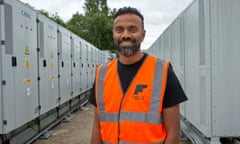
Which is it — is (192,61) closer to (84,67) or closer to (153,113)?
(153,113)

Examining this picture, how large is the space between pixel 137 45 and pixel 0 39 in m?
3.34

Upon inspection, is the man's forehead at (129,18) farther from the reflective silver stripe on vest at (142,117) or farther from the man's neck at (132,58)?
the reflective silver stripe on vest at (142,117)

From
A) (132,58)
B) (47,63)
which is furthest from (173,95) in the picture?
(47,63)

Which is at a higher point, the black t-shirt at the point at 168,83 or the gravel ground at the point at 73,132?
the black t-shirt at the point at 168,83

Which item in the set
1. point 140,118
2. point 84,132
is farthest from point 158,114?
point 84,132

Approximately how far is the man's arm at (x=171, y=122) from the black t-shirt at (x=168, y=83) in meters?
0.03

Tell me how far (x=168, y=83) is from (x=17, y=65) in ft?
12.6

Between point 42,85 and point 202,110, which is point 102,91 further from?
point 42,85

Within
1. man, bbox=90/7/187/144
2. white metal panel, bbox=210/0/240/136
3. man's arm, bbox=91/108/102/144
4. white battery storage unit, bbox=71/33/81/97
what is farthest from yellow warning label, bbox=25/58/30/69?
white battery storage unit, bbox=71/33/81/97

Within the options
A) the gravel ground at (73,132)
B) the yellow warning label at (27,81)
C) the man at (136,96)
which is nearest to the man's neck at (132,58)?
the man at (136,96)

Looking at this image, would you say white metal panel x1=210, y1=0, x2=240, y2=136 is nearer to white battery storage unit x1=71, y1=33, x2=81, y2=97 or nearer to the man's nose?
the man's nose

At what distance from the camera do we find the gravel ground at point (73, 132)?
6658 mm

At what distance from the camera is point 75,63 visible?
10211mm

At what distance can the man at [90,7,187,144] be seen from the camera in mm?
1627
